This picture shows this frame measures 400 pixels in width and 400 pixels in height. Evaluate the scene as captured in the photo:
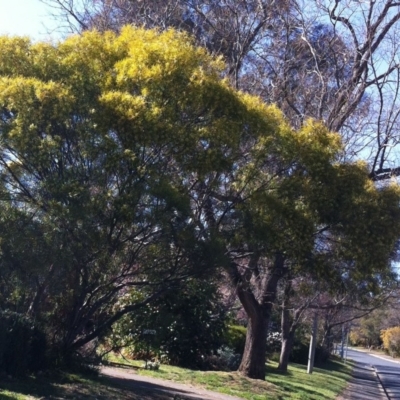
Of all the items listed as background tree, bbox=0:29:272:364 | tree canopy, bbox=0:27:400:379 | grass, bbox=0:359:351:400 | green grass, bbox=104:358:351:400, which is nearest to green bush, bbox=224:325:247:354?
grass, bbox=0:359:351:400

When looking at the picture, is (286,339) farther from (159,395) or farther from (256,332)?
(159,395)

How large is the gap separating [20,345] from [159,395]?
3.38 metres

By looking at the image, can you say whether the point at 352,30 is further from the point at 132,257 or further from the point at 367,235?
the point at 132,257

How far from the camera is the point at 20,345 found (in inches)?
488

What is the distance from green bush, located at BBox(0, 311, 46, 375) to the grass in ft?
0.87

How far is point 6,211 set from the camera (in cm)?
1190

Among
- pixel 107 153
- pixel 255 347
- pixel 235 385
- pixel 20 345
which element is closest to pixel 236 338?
pixel 255 347

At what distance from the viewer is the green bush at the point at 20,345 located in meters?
12.1

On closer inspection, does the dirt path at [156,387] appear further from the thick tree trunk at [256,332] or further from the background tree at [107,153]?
the thick tree trunk at [256,332]

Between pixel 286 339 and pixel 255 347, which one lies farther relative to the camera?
pixel 286 339

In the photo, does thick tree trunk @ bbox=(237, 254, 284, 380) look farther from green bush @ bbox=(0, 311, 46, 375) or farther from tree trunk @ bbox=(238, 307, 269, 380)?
green bush @ bbox=(0, 311, 46, 375)

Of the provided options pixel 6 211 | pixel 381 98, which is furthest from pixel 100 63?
pixel 381 98

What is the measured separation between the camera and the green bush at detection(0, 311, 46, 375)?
39.5 ft

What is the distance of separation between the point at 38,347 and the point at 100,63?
4853 mm
